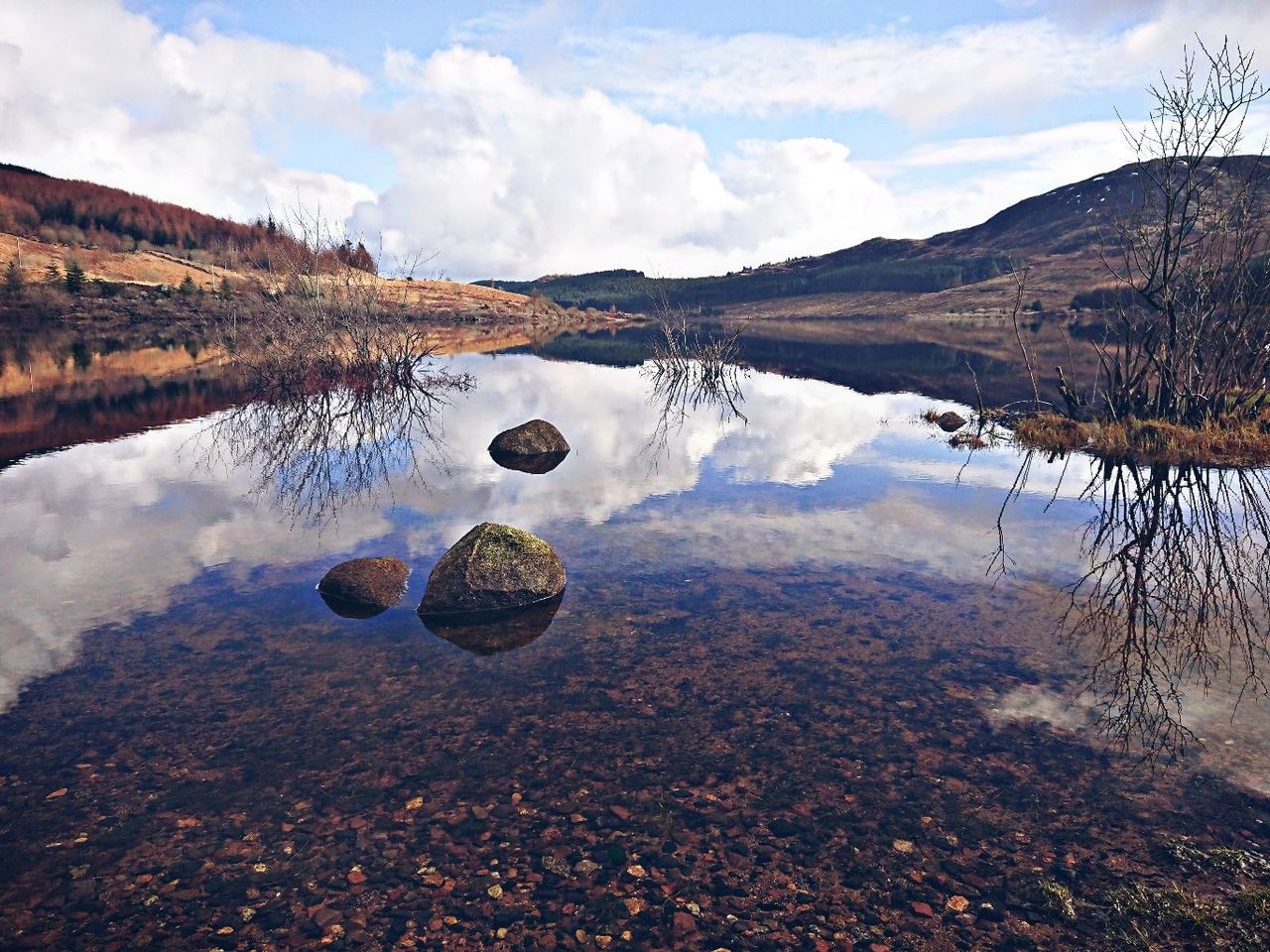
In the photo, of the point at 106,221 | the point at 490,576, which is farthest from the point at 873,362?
the point at 106,221

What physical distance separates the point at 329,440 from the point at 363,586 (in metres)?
13.9

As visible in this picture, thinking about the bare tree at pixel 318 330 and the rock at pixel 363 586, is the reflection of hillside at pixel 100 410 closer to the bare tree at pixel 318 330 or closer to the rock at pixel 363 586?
the bare tree at pixel 318 330

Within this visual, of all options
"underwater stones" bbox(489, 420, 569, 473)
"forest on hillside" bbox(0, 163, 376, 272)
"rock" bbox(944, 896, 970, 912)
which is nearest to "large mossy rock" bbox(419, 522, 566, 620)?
"rock" bbox(944, 896, 970, 912)

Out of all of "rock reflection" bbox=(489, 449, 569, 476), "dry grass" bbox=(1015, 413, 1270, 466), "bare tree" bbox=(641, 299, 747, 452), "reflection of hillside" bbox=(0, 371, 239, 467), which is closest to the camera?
"dry grass" bbox=(1015, 413, 1270, 466)

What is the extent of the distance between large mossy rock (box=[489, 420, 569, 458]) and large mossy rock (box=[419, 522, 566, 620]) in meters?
10.5

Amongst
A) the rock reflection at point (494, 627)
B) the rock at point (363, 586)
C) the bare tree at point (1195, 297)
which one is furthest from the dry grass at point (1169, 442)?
the rock at point (363, 586)

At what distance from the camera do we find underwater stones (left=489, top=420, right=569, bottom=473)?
21984 mm

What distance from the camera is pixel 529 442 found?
2250 centimetres

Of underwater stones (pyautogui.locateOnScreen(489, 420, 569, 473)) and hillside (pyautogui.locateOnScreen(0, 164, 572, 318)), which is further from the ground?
hillside (pyautogui.locateOnScreen(0, 164, 572, 318))

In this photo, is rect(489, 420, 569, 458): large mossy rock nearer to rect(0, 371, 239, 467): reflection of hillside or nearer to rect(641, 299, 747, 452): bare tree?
rect(641, 299, 747, 452): bare tree

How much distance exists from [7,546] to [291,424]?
12980 millimetres

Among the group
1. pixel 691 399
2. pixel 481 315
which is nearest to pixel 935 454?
pixel 691 399

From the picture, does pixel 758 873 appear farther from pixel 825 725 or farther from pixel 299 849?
pixel 299 849

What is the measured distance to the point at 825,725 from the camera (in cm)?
838
